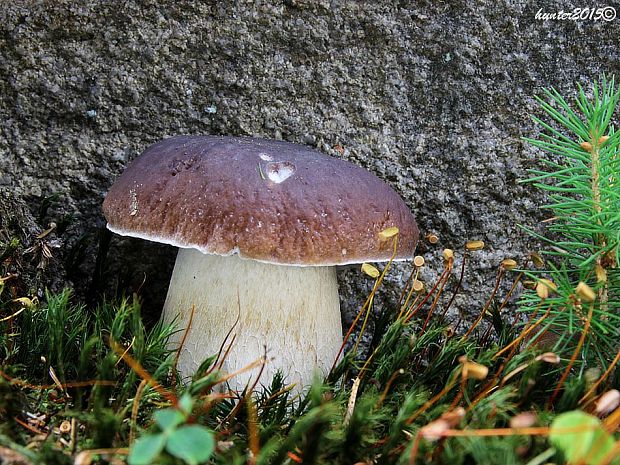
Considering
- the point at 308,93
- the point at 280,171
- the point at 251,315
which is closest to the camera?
the point at 280,171

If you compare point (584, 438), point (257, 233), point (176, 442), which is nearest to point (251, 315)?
point (257, 233)

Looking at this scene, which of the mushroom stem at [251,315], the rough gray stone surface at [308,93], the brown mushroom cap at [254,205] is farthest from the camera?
the rough gray stone surface at [308,93]

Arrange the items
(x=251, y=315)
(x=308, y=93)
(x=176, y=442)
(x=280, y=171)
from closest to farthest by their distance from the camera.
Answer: (x=176, y=442) → (x=280, y=171) → (x=251, y=315) → (x=308, y=93)

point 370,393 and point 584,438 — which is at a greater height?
point 584,438

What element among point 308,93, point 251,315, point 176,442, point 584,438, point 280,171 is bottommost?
point 251,315

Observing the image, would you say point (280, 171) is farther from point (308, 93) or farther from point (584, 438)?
point (584, 438)

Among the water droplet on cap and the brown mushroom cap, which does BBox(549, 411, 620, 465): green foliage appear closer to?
the brown mushroom cap

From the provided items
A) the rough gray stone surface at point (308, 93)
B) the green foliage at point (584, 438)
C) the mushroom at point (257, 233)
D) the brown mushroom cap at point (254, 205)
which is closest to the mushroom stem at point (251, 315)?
the mushroom at point (257, 233)

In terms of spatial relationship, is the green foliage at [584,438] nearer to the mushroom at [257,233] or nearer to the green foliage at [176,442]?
the green foliage at [176,442]
